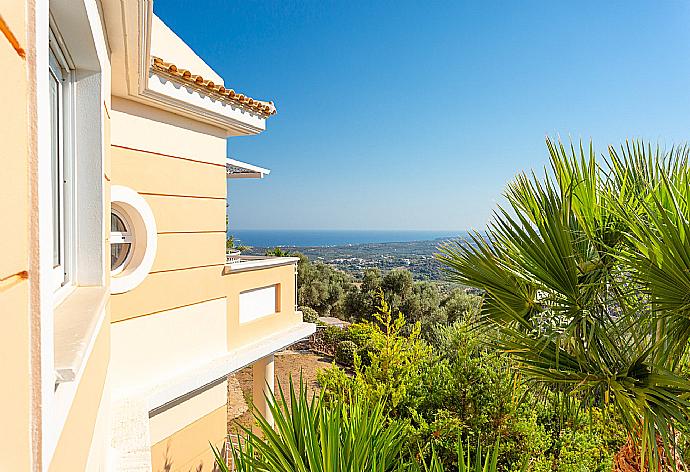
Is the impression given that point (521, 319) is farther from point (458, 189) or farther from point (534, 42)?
point (458, 189)

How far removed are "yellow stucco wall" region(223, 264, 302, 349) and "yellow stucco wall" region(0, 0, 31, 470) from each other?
184 inches

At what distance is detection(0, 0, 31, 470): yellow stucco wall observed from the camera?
0.53m

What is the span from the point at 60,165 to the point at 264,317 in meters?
4.29

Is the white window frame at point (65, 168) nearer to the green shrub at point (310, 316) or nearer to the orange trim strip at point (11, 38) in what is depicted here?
the orange trim strip at point (11, 38)

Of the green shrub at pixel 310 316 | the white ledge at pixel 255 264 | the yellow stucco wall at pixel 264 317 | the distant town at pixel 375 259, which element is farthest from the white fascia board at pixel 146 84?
the green shrub at pixel 310 316

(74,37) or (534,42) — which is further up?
(534,42)

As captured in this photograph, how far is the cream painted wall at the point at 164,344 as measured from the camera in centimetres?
402

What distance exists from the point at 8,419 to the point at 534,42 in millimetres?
42529

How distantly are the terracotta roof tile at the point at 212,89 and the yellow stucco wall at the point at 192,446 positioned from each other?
3.39 m

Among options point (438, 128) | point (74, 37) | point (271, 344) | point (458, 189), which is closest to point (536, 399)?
point (271, 344)

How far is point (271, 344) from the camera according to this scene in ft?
18.9

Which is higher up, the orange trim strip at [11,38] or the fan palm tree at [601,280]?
the orange trim strip at [11,38]

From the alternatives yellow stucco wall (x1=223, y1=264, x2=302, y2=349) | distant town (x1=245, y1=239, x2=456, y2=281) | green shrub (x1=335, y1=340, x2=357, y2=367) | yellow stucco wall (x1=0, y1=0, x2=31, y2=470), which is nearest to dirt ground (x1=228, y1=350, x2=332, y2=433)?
green shrub (x1=335, y1=340, x2=357, y2=367)

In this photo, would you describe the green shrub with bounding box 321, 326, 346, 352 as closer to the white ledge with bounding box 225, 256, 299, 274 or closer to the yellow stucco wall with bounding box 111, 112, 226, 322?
the white ledge with bounding box 225, 256, 299, 274
